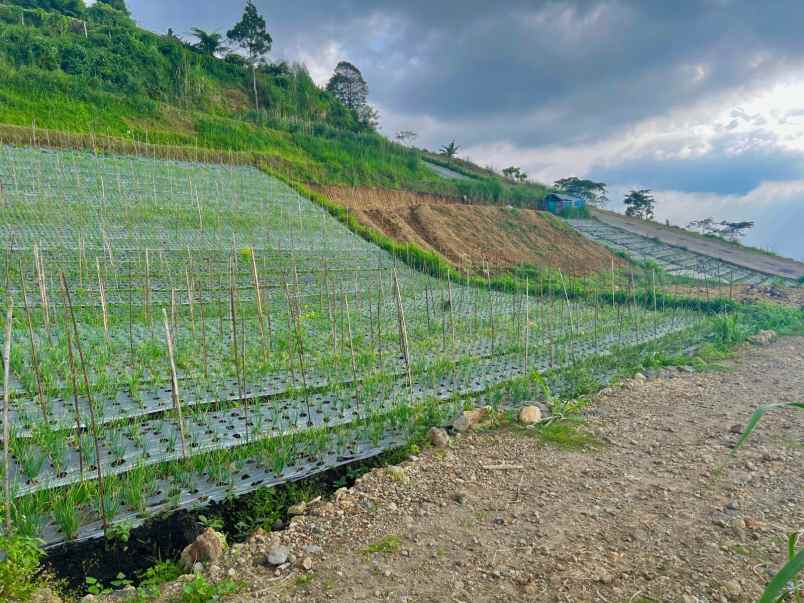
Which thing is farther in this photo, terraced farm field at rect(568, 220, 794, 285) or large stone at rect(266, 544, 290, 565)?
terraced farm field at rect(568, 220, 794, 285)

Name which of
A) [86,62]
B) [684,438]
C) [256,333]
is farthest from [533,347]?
[86,62]

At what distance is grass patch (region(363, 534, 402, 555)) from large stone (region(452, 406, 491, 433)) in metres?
1.45

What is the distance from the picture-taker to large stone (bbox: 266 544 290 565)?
2354 mm

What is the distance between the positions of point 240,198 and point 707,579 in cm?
1357

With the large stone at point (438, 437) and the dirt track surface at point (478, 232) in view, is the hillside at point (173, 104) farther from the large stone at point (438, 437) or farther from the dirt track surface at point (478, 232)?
the large stone at point (438, 437)

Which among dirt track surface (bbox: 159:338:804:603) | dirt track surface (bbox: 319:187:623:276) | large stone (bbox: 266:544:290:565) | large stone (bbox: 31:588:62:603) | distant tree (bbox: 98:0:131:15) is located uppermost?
distant tree (bbox: 98:0:131:15)

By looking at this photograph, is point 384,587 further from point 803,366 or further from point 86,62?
point 86,62

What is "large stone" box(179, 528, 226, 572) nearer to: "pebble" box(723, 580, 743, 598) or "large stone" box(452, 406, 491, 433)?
"large stone" box(452, 406, 491, 433)

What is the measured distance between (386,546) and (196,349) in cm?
394

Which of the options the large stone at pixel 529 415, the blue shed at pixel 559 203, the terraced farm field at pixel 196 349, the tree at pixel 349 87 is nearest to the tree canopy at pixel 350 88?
the tree at pixel 349 87

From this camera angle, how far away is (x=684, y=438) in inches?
153

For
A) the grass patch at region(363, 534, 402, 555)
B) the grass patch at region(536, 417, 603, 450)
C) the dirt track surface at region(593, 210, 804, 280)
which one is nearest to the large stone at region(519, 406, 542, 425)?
the grass patch at region(536, 417, 603, 450)

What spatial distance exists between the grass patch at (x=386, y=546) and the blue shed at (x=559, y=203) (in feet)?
76.0

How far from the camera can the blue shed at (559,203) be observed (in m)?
24.0
